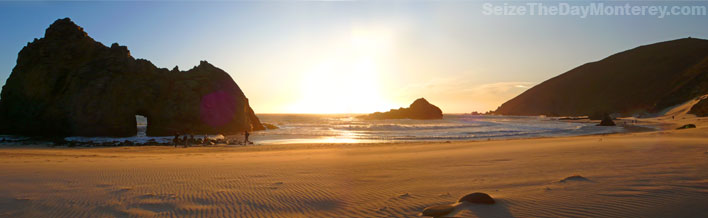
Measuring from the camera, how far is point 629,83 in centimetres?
12719

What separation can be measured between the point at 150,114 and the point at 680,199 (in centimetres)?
4380

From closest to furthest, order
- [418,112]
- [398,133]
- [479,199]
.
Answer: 1. [479,199]
2. [398,133]
3. [418,112]

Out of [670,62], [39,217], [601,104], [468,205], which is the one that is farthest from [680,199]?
[670,62]

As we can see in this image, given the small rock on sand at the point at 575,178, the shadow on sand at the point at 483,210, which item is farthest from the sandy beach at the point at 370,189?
the small rock on sand at the point at 575,178

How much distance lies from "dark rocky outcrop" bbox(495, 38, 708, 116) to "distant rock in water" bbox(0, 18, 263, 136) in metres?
104

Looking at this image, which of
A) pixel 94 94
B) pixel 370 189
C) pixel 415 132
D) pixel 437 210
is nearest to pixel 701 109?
pixel 415 132

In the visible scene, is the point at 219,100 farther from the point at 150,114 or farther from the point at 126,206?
the point at 126,206

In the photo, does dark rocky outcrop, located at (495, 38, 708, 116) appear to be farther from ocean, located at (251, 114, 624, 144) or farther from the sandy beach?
the sandy beach

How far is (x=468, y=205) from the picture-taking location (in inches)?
243

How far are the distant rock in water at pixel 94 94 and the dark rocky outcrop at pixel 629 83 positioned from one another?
342 feet

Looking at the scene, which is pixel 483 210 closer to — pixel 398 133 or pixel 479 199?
pixel 479 199

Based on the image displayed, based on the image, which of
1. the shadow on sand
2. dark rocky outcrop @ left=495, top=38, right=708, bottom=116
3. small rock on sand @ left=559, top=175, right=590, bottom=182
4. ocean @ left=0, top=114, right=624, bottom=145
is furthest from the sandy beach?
dark rocky outcrop @ left=495, top=38, right=708, bottom=116

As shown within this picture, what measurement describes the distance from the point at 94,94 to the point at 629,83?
15591cm

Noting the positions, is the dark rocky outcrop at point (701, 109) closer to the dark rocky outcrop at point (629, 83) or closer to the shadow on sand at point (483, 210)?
the dark rocky outcrop at point (629, 83)
